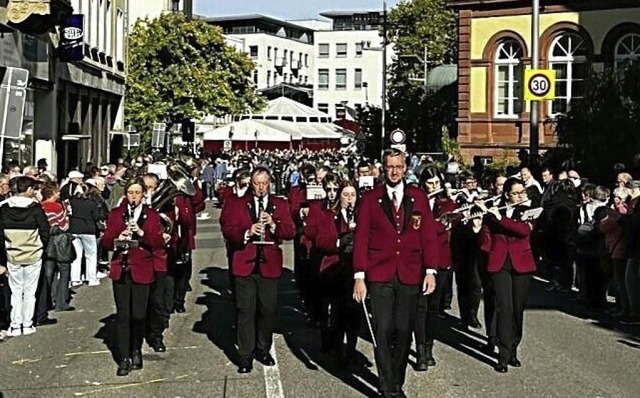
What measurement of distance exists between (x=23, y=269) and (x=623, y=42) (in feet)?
97.0

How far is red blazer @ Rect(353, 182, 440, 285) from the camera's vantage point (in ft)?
31.8

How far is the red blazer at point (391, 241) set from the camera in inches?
381

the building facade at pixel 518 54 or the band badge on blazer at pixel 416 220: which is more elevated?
the building facade at pixel 518 54

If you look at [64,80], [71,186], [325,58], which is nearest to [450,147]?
[64,80]

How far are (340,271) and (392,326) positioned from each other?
2221 mm

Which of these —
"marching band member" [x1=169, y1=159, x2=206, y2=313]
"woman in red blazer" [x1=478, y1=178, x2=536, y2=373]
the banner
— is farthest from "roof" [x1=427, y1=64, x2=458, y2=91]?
"woman in red blazer" [x1=478, y1=178, x2=536, y2=373]

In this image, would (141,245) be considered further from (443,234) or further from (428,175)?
(428,175)

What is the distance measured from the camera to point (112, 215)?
11.4 meters

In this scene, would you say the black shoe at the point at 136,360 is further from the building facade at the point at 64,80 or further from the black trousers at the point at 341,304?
the building facade at the point at 64,80

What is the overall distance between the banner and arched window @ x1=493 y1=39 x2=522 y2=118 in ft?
50.2

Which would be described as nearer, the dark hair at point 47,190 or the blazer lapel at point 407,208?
the blazer lapel at point 407,208

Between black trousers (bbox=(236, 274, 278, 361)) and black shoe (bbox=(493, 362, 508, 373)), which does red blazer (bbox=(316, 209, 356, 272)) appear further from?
black shoe (bbox=(493, 362, 508, 373))

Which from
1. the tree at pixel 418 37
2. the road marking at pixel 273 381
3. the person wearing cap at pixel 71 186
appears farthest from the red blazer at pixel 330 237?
the tree at pixel 418 37

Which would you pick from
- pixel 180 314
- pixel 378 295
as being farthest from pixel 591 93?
pixel 378 295
